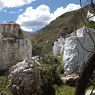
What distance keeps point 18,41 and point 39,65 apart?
35.6 feet

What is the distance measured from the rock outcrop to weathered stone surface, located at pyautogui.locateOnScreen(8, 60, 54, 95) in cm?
778

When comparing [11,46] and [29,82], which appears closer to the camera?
[29,82]

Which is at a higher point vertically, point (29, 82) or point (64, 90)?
point (29, 82)

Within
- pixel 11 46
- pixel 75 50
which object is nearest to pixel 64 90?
pixel 75 50

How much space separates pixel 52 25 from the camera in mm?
129625

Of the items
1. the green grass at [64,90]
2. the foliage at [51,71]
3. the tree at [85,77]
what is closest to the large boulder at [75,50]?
the foliage at [51,71]

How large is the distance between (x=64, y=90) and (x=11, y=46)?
1132 cm

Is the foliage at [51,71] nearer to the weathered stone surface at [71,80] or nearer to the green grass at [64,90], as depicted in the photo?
the weathered stone surface at [71,80]

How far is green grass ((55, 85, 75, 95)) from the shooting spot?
63.7 ft

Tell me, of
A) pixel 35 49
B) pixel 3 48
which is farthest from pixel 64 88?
pixel 35 49

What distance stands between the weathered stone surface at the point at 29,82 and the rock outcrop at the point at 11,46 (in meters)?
7.78

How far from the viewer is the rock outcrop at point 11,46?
29.6 meters

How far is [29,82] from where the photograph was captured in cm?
1953

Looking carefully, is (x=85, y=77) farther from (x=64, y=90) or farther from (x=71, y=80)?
(x=71, y=80)
